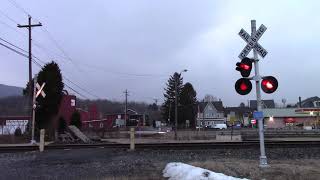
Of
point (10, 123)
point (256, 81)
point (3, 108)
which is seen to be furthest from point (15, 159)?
point (3, 108)

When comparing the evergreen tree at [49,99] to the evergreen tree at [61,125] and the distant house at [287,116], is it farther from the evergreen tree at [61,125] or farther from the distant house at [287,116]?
the distant house at [287,116]

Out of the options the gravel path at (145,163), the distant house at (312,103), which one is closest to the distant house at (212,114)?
the distant house at (312,103)

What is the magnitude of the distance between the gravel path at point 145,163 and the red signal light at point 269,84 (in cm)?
231

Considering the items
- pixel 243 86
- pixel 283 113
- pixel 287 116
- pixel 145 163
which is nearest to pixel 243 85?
pixel 243 86

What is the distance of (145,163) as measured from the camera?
58.8 feet

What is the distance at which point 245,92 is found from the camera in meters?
15.4

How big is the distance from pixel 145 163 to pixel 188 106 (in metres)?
115

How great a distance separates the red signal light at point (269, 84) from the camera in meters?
15.1

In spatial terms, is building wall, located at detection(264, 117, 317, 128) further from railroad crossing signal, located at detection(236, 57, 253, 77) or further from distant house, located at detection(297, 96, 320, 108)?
railroad crossing signal, located at detection(236, 57, 253, 77)

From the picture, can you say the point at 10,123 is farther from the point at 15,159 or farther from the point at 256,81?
the point at 256,81

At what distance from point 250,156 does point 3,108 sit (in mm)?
86995

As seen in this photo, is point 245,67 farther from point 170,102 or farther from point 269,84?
point 170,102

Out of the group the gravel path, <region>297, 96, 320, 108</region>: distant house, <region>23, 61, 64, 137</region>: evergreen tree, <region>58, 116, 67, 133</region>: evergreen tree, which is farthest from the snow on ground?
<region>297, 96, 320, 108</region>: distant house

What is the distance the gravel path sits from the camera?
1413cm
